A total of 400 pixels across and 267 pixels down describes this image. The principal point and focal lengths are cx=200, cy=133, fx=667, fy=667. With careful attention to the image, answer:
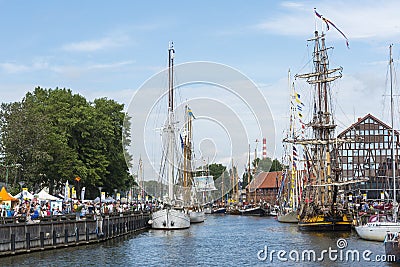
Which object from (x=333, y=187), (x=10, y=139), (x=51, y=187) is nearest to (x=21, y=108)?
(x=10, y=139)

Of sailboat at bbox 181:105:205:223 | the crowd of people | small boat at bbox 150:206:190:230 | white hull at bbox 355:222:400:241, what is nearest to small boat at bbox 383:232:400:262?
white hull at bbox 355:222:400:241

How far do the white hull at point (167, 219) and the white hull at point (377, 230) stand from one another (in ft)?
79.9

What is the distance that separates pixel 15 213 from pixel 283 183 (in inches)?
3259

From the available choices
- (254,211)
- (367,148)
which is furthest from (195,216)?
(367,148)

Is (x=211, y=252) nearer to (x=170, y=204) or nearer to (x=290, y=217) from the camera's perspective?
(x=170, y=204)

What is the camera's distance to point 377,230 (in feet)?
187

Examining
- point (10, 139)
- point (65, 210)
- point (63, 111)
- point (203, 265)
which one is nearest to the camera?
point (203, 265)

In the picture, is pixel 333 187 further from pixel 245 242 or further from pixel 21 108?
pixel 21 108

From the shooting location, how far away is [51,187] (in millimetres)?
83875

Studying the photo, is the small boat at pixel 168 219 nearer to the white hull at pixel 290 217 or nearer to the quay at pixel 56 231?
the quay at pixel 56 231

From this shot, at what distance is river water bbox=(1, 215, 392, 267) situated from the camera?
43125 mm

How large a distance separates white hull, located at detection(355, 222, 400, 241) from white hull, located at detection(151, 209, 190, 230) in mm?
24355

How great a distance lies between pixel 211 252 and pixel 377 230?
15.2 metres

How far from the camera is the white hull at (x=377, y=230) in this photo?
55.0 metres
